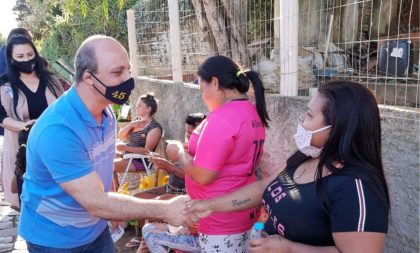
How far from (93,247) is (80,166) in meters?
0.67

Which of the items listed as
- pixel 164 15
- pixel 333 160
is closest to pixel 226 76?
pixel 333 160

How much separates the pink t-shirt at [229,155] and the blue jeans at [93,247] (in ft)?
1.98

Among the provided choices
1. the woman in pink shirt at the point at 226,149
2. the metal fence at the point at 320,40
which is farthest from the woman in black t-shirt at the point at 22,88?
the metal fence at the point at 320,40

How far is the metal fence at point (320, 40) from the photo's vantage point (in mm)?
2766

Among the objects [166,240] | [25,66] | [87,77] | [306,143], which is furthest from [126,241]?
[306,143]

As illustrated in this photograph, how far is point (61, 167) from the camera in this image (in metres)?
1.84

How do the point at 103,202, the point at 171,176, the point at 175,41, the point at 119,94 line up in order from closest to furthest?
1. the point at 103,202
2. the point at 119,94
3. the point at 171,176
4. the point at 175,41

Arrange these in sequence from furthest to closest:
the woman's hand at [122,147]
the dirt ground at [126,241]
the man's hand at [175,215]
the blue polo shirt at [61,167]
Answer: the woman's hand at [122,147], the dirt ground at [126,241], the man's hand at [175,215], the blue polo shirt at [61,167]

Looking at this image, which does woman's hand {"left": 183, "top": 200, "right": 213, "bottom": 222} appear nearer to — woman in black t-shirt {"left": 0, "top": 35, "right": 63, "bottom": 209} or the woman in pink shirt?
the woman in pink shirt

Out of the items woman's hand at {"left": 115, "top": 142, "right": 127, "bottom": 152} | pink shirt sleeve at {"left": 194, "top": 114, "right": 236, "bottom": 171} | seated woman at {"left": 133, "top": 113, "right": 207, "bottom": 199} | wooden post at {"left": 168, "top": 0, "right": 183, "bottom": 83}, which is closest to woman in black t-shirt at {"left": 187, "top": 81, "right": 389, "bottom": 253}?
pink shirt sleeve at {"left": 194, "top": 114, "right": 236, "bottom": 171}

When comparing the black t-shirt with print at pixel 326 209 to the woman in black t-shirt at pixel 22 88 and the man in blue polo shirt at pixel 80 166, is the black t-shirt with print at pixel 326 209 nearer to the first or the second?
the man in blue polo shirt at pixel 80 166

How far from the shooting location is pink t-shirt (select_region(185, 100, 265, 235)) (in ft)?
7.32

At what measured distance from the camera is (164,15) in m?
6.59

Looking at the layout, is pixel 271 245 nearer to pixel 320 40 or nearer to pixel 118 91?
pixel 118 91
